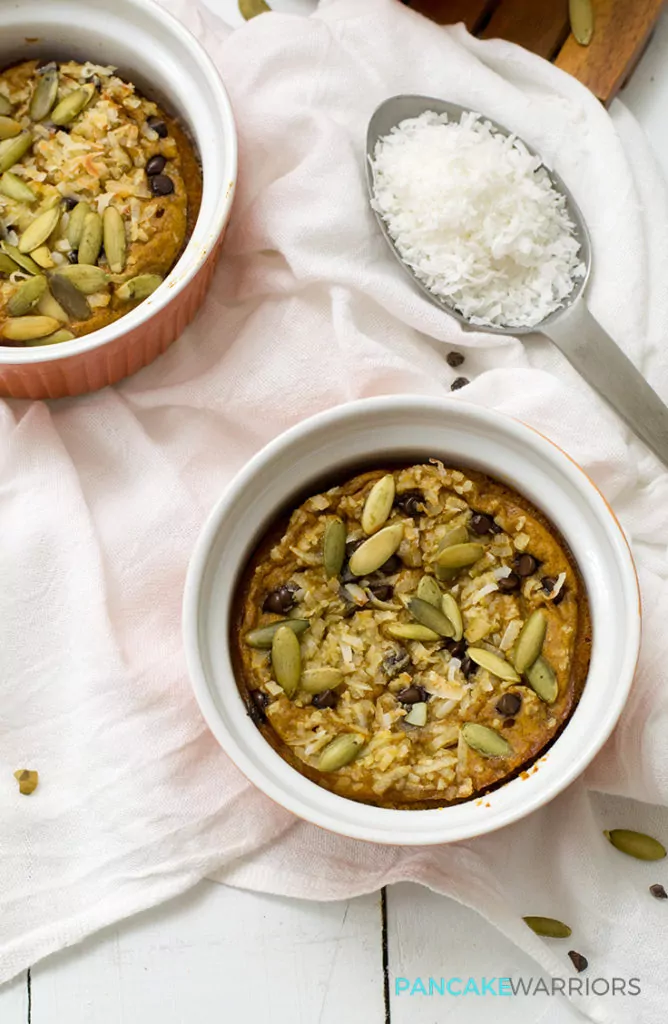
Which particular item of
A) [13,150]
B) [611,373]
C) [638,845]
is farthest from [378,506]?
[13,150]

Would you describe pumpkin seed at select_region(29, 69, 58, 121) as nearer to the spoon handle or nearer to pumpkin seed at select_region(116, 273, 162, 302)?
pumpkin seed at select_region(116, 273, 162, 302)

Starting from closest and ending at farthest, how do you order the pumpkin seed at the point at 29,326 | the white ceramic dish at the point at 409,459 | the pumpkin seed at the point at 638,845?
the white ceramic dish at the point at 409,459, the pumpkin seed at the point at 29,326, the pumpkin seed at the point at 638,845

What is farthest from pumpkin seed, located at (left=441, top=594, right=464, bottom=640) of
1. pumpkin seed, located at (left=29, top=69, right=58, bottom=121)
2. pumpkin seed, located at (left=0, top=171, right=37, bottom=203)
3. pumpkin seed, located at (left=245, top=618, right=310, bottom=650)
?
pumpkin seed, located at (left=29, top=69, right=58, bottom=121)

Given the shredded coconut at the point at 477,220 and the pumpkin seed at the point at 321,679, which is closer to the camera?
the pumpkin seed at the point at 321,679

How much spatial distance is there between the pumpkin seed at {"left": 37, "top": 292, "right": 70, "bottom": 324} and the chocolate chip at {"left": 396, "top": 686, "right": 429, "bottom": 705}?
2.63ft

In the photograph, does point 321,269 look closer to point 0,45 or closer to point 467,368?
point 467,368

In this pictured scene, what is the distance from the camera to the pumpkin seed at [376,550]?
1.96 meters

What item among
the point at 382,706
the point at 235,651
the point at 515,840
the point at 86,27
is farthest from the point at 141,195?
the point at 515,840

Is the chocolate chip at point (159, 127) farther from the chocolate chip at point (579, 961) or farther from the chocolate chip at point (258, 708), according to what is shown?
the chocolate chip at point (579, 961)

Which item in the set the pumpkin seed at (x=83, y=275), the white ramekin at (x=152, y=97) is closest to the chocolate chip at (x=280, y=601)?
the white ramekin at (x=152, y=97)

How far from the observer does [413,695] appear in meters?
1.93

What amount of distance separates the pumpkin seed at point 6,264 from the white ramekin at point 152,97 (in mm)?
150

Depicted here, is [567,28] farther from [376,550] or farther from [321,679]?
[321,679]

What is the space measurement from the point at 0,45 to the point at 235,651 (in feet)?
3.61
